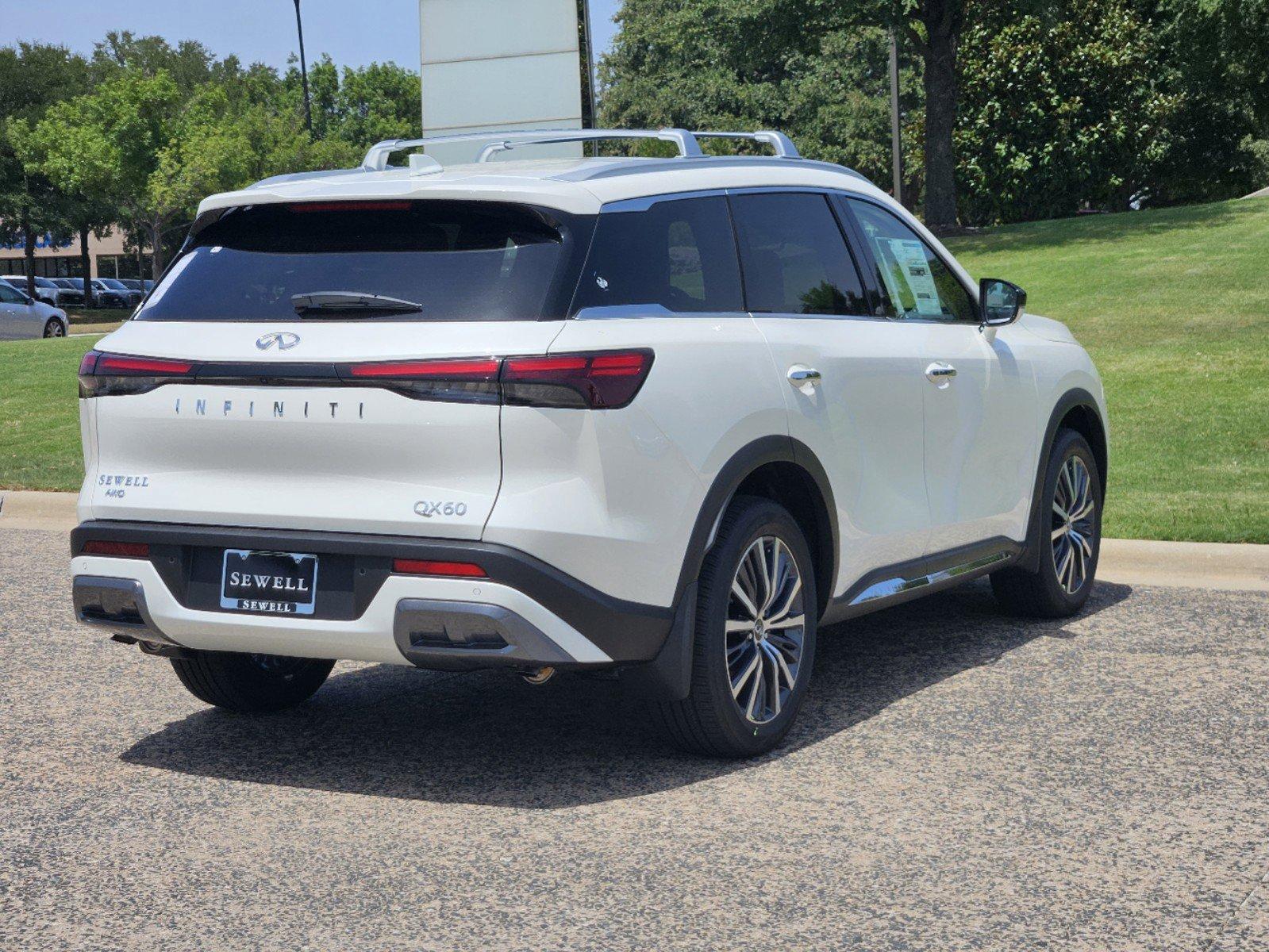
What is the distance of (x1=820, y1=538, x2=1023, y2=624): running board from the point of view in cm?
586

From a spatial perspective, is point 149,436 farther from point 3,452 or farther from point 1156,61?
point 1156,61

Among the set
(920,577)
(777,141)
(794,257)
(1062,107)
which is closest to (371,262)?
(794,257)

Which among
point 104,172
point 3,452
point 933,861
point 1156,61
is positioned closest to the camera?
point 933,861

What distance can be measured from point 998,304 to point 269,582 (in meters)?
3.50

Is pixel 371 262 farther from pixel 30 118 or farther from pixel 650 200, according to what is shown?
pixel 30 118

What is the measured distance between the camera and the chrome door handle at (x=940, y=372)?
6.28 meters

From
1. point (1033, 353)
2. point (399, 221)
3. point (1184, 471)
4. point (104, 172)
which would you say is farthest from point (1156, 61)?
point (399, 221)

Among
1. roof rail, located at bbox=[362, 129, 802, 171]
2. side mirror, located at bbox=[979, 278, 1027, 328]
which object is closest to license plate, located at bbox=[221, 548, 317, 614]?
Result: roof rail, located at bbox=[362, 129, 802, 171]

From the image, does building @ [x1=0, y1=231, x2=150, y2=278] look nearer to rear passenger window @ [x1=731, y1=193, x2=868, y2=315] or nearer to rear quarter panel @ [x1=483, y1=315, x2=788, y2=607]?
rear passenger window @ [x1=731, y1=193, x2=868, y2=315]

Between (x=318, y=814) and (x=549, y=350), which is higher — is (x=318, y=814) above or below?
below

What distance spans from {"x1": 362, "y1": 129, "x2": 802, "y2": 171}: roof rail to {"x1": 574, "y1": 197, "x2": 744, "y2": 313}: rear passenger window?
39 cm

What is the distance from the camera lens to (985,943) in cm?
375

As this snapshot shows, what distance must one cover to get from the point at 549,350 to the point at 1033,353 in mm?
3318

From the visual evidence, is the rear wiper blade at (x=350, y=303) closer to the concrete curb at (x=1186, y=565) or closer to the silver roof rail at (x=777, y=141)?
the silver roof rail at (x=777, y=141)
